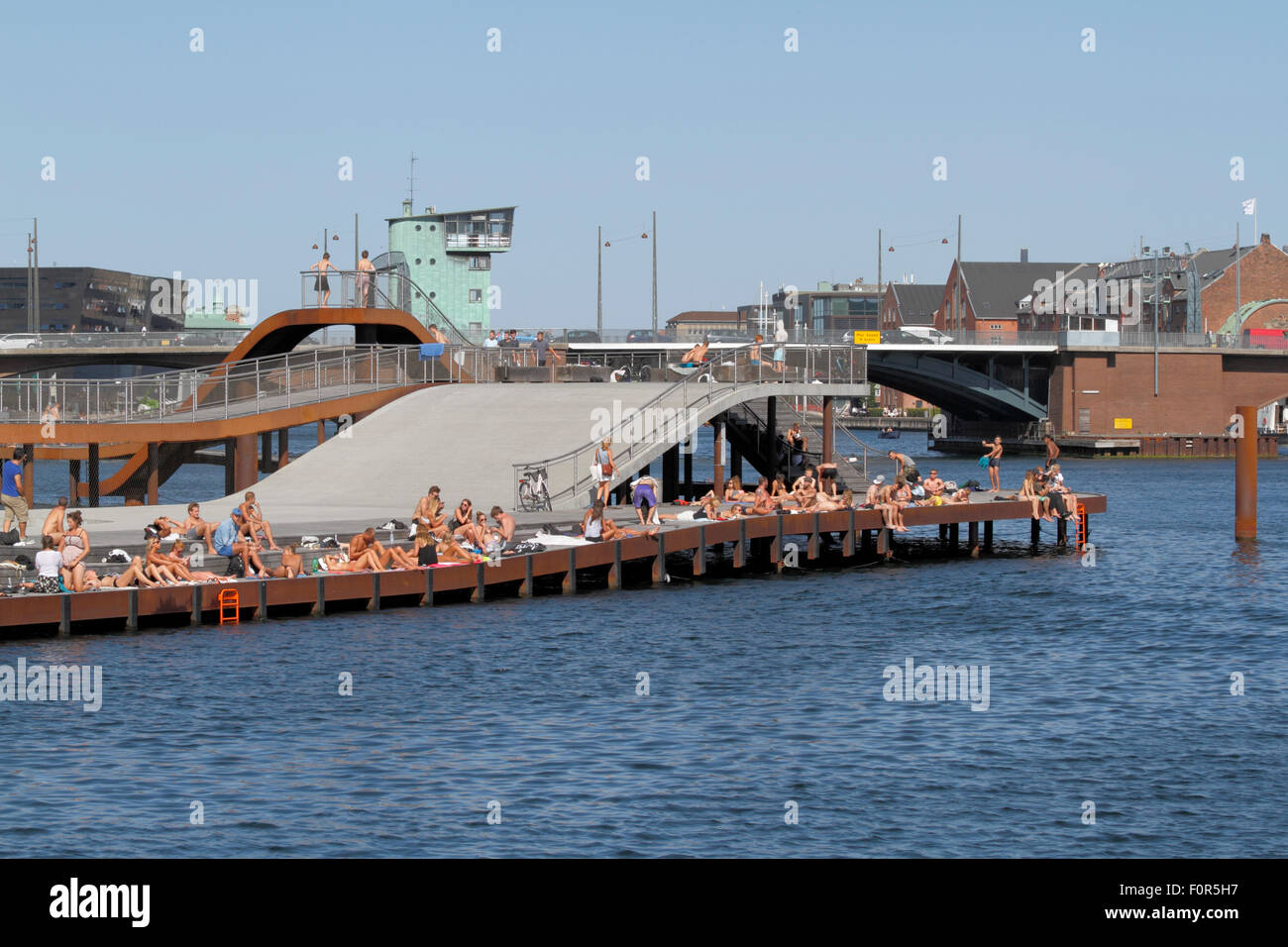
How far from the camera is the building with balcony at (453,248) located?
8169 cm

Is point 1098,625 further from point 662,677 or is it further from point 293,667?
point 293,667

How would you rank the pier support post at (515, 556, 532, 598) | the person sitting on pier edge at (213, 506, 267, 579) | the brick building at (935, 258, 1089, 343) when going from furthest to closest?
the brick building at (935, 258, 1089, 343), the pier support post at (515, 556, 532, 598), the person sitting on pier edge at (213, 506, 267, 579)

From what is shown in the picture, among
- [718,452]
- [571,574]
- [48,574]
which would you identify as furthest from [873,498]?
[48,574]

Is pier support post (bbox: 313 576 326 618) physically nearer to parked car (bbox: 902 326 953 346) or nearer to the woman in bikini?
the woman in bikini

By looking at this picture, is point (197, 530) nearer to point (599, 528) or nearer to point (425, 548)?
point (425, 548)

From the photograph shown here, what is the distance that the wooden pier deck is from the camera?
92.4 ft

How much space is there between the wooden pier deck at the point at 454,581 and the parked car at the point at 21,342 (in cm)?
6438

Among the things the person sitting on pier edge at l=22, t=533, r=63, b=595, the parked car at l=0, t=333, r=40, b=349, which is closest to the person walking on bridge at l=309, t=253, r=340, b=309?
the person sitting on pier edge at l=22, t=533, r=63, b=595

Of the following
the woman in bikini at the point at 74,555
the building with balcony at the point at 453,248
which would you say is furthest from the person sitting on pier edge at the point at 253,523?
the building with balcony at the point at 453,248

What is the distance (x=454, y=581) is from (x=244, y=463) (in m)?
14.2

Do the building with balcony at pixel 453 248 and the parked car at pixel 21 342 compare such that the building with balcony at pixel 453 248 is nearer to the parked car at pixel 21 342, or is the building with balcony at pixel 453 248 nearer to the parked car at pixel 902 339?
the parked car at pixel 21 342

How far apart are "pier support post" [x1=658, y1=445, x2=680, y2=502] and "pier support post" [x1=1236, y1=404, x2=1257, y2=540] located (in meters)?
18.5
